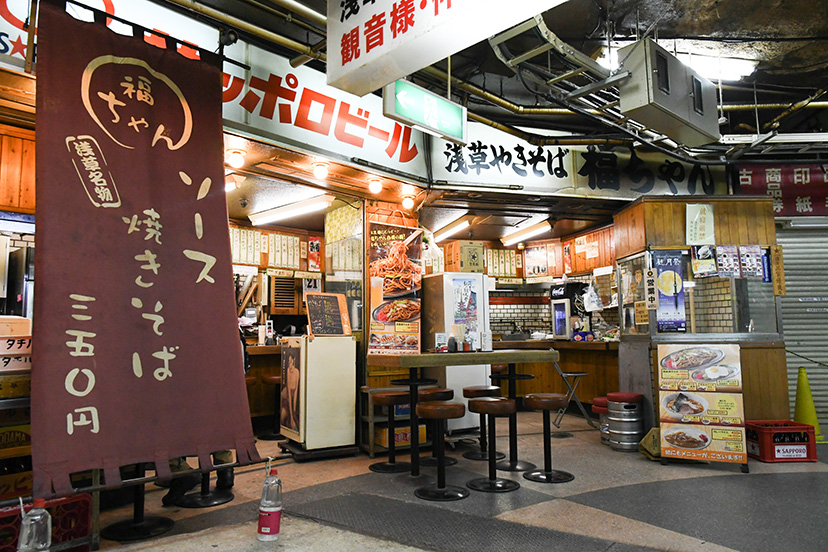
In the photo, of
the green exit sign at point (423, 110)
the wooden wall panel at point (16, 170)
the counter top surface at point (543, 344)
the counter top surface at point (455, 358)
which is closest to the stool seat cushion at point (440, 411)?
the counter top surface at point (455, 358)

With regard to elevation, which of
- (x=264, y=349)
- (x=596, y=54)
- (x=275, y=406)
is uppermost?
(x=596, y=54)

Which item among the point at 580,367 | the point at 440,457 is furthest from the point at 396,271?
the point at 580,367

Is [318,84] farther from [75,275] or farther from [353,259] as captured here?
[75,275]

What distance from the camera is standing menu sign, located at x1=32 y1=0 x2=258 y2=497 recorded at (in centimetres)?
286

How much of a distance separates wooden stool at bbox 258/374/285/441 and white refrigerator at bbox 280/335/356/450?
65 cm

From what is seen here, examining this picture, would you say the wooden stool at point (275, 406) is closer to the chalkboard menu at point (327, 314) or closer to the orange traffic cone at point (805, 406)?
the chalkboard menu at point (327, 314)

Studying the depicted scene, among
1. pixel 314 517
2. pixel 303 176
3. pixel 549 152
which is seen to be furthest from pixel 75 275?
pixel 549 152

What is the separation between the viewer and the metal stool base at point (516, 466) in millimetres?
5324

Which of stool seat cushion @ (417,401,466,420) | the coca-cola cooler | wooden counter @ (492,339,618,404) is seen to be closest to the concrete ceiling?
the coca-cola cooler

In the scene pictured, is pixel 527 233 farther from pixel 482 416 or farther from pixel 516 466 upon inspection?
pixel 516 466

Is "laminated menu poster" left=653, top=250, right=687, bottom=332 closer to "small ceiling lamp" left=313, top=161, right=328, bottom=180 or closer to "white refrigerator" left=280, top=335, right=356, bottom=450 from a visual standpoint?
"white refrigerator" left=280, top=335, right=356, bottom=450

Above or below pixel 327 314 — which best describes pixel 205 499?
below

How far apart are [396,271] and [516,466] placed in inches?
103

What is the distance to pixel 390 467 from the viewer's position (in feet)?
17.8
